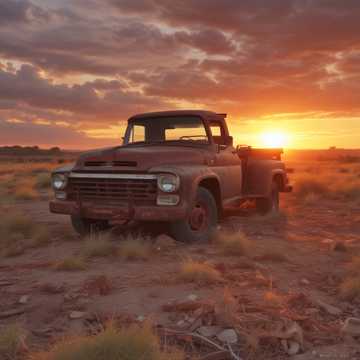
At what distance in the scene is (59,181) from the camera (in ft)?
25.5

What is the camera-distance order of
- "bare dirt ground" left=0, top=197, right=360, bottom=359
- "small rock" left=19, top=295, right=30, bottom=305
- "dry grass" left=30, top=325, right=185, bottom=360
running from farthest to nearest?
"small rock" left=19, top=295, right=30, bottom=305 < "bare dirt ground" left=0, top=197, right=360, bottom=359 < "dry grass" left=30, top=325, right=185, bottom=360

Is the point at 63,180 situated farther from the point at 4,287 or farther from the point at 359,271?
the point at 359,271

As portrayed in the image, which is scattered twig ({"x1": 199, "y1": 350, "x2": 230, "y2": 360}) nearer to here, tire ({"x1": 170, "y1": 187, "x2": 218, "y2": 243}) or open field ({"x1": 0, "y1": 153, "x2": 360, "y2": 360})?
open field ({"x1": 0, "y1": 153, "x2": 360, "y2": 360})

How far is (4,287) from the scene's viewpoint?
5.47 meters

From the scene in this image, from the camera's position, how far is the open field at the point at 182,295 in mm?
3768

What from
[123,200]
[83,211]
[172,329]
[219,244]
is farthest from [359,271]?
[83,211]

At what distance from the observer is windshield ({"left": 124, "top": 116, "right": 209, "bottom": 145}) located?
329 inches

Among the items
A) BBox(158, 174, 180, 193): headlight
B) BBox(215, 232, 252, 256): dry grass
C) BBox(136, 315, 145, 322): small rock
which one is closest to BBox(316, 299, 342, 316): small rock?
BBox(136, 315, 145, 322): small rock

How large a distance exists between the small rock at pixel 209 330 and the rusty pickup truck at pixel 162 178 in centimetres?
284

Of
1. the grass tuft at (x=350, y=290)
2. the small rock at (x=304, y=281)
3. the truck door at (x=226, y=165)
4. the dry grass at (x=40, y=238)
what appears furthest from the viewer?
the truck door at (x=226, y=165)

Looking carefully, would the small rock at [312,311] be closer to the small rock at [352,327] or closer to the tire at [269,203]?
the small rock at [352,327]

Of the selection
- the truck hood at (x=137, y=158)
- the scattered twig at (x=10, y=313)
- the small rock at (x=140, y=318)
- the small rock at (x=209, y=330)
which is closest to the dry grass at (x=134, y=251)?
the truck hood at (x=137, y=158)

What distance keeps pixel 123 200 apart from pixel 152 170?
2.27ft

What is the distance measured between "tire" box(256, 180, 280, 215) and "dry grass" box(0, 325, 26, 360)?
7.23m
